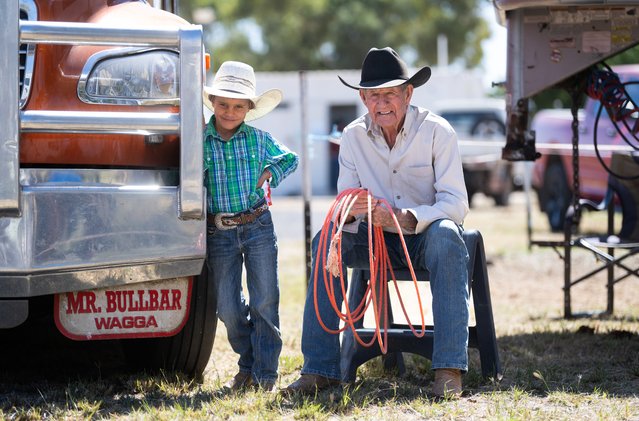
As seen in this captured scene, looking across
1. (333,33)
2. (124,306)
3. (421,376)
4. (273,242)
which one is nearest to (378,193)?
(273,242)

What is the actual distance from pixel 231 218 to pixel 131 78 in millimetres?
760

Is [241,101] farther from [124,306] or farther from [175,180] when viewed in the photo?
[124,306]

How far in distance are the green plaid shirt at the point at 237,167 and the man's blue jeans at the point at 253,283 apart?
0.39 feet

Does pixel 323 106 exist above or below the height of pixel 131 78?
above

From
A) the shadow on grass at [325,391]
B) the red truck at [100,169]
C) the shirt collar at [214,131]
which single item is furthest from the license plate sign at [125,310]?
the shirt collar at [214,131]

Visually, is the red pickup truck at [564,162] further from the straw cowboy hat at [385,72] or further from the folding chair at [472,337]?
the straw cowboy hat at [385,72]

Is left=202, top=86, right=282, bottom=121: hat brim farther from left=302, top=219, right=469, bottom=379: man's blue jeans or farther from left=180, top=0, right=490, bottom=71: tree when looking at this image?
left=180, top=0, right=490, bottom=71: tree

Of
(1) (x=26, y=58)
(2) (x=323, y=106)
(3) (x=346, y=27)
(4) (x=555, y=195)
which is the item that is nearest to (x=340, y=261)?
(1) (x=26, y=58)

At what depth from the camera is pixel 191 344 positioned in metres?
4.20

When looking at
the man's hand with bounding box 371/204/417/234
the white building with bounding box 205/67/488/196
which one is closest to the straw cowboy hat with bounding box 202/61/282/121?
the man's hand with bounding box 371/204/417/234

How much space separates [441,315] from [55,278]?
4.83 feet

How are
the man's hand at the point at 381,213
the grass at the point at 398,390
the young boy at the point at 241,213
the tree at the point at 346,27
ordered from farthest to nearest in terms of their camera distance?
the tree at the point at 346,27 → the young boy at the point at 241,213 → the man's hand at the point at 381,213 → the grass at the point at 398,390

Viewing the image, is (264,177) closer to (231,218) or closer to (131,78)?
(231,218)

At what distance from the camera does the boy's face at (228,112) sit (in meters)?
4.11
